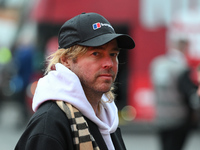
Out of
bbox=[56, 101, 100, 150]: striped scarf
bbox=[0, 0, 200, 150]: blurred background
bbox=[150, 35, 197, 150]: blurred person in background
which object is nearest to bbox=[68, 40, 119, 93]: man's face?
bbox=[56, 101, 100, 150]: striped scarf

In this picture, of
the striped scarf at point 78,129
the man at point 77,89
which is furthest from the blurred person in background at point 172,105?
the striped scarf at point 78,129

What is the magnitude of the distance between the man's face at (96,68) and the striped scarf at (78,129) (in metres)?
0.18

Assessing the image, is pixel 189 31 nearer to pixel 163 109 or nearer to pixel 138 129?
pixel 138 129

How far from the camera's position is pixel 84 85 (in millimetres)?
2098

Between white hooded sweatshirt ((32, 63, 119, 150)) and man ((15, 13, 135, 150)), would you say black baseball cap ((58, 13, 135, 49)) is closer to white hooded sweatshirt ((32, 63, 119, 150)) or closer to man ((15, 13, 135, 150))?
man ((15, 13, 135, 150))

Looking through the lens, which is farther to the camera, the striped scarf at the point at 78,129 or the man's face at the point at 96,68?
the man's face at the point at 96,68

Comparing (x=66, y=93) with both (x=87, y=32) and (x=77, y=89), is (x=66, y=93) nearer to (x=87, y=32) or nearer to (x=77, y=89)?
(x=77, y=89)

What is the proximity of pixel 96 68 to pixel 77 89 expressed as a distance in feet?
0.45

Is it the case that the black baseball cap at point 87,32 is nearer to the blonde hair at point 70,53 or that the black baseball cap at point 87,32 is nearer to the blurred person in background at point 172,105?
the blonde hair at point 70,53

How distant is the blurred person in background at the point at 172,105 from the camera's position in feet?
17.4

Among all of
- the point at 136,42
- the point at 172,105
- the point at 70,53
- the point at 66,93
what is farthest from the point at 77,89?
the point at 136,42

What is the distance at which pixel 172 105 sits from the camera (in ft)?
17.4

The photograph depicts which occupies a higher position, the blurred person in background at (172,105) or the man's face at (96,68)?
the man's face at (96,68)

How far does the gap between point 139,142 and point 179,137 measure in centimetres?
312
